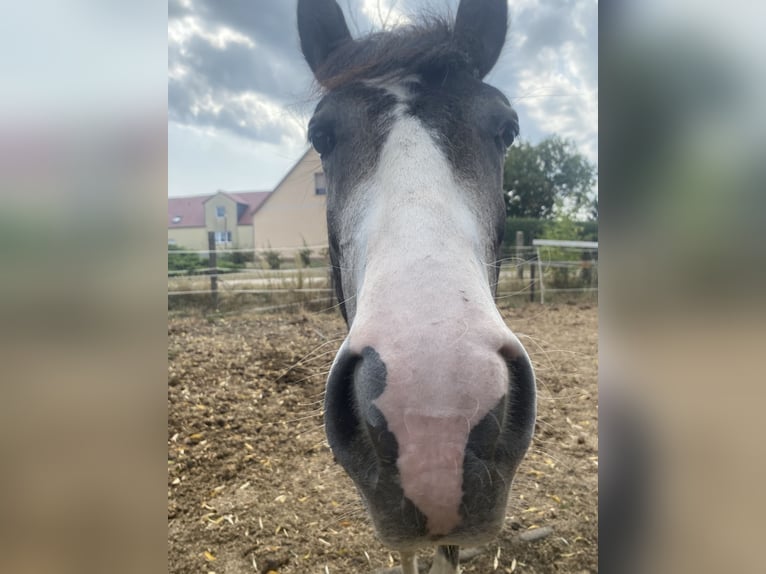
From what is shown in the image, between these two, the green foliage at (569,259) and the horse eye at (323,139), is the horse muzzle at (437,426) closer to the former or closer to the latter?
the horse eye at (323,139)

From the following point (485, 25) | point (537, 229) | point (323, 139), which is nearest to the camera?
point (323, 139)

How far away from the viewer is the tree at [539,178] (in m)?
11.2

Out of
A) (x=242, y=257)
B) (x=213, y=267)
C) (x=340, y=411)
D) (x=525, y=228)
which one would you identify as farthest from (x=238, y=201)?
(x=340, y=411)

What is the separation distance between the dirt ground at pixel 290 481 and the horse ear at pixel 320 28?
4.93ft

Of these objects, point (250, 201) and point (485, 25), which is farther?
point (250, 201)

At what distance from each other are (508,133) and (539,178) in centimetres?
1141

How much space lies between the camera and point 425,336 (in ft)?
2.81

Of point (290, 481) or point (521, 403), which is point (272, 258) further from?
point (521, 403)
